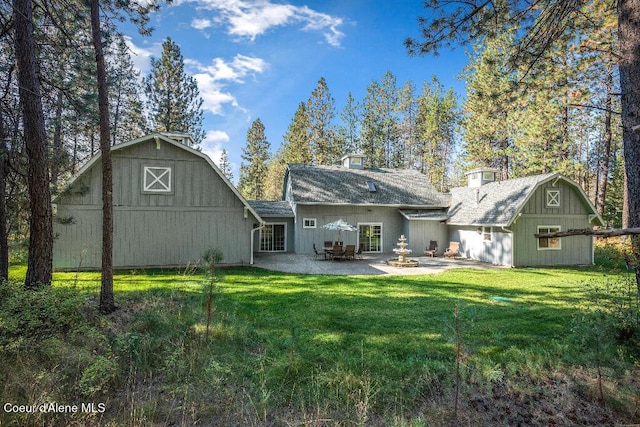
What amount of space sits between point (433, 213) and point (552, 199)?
5.38 metres

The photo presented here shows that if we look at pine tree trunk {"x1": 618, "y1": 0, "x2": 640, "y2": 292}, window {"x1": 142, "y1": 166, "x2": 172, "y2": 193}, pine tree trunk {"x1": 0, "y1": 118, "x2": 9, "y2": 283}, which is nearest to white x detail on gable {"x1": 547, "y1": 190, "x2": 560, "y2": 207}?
pine tree trunk {"x1": 618, "y1": 0, "x2": 640, "y2": 292}

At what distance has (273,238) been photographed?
17234mm

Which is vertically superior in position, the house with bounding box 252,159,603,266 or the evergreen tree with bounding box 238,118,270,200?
the evergreen tree with bounding box 238,118,270,200

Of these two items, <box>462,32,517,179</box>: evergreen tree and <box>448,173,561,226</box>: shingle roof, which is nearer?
<box>448,173,561,226</box>: shingle roof

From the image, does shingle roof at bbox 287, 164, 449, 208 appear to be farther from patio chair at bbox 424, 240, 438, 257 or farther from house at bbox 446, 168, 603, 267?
house at bbox 446, 168, 603, 267

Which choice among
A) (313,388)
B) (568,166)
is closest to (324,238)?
(313,388)

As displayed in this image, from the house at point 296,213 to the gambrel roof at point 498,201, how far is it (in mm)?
61

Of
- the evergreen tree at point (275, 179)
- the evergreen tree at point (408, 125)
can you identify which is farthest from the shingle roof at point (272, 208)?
the evergreen tree at point (275, 179)

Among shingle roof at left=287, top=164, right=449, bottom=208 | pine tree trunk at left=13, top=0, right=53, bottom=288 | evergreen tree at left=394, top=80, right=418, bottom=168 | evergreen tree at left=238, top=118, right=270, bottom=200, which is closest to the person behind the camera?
pine tree trunk at left=13, top=0, right=53, bottom=288

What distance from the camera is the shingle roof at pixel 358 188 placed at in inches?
664

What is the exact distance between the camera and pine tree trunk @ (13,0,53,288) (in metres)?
5.23

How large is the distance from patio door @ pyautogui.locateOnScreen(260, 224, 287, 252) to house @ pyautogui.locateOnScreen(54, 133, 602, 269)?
0.06m

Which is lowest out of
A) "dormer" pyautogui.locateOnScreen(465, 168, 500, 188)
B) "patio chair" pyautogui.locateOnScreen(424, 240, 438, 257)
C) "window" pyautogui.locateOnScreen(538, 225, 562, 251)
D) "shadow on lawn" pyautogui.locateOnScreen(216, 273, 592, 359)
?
"shadow on lawn" pyautogui.locateOnScreen(216, 273, 592, 359)

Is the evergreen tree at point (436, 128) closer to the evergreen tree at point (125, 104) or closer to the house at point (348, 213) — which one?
the house at point (348, 213)
